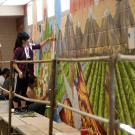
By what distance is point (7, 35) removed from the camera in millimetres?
10445

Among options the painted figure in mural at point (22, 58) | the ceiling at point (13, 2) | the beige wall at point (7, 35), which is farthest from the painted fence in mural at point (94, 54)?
the beige wall at point (7, 35)

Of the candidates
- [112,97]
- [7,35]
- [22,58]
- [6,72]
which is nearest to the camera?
[112,97]

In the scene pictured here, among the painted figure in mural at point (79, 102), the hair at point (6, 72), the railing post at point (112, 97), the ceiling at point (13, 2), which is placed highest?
the ceiling at point (13, 2)

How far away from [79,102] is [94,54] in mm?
978

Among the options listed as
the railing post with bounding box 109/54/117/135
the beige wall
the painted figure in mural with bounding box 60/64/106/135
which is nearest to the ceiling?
the beige wall

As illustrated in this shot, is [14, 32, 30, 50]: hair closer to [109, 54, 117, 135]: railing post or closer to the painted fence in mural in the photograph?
the painted fence in mural

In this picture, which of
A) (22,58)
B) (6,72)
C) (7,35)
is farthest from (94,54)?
(7,35)

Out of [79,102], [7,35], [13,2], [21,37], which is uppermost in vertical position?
[13,2]

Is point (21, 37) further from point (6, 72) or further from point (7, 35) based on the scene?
point (7, 35)

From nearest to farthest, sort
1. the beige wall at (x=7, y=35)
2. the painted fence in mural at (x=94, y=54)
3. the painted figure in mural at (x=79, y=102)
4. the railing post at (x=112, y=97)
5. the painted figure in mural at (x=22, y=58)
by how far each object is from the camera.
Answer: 1. the railing post at (x=112, y=97)
2. the painted fence in mural at (x=94, y=54)
3. the painted figure in mural at (x=79, y=102)
4. the painted figure in mural at (x=22, y=58)
5. the beige wall at (x=7, y=35)

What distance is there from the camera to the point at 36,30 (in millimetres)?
8148

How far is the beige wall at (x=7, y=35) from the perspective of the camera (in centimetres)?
1035

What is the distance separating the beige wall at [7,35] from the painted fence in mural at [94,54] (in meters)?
3.60

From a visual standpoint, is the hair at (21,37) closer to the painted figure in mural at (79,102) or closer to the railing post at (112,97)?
the painted figure in mural at (79,102)
